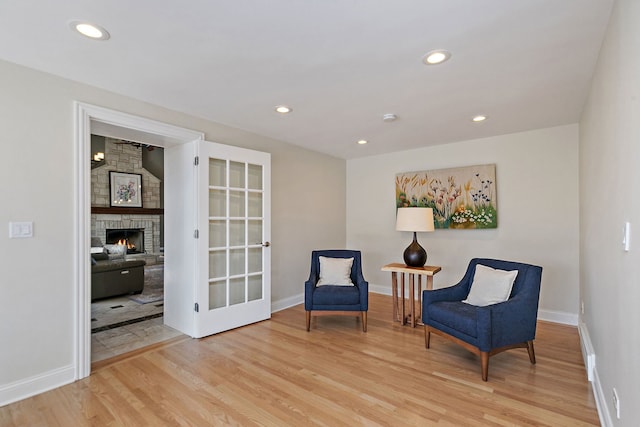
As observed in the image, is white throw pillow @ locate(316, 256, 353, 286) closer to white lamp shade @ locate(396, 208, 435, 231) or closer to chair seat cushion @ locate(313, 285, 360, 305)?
chair seat cushion @ locate(313, 285, 360, 305)

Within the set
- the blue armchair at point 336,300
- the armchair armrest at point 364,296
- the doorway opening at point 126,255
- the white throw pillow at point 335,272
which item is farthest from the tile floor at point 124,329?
the armchair armrest at point 364,296

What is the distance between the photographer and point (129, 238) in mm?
8250

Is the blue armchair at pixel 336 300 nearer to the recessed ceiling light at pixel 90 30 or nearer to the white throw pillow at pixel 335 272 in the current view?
the white throw pillow at pixel 335 272

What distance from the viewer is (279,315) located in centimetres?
406

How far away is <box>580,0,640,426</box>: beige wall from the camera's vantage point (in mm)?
1270

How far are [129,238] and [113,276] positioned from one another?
4002 mm

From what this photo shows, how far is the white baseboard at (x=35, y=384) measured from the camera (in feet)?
7.06

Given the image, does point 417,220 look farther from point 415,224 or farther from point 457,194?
point 457,194

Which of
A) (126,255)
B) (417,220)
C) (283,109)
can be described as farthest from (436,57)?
(126,255)

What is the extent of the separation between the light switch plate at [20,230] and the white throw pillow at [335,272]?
2694mm

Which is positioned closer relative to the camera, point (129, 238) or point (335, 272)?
point (335, 272)

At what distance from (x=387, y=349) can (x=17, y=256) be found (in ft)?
9.92

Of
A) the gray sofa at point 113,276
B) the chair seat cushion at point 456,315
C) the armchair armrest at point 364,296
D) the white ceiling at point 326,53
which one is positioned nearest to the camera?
the white ceiling at point 326,53

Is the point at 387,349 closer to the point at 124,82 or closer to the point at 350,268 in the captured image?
the point at 350,268
